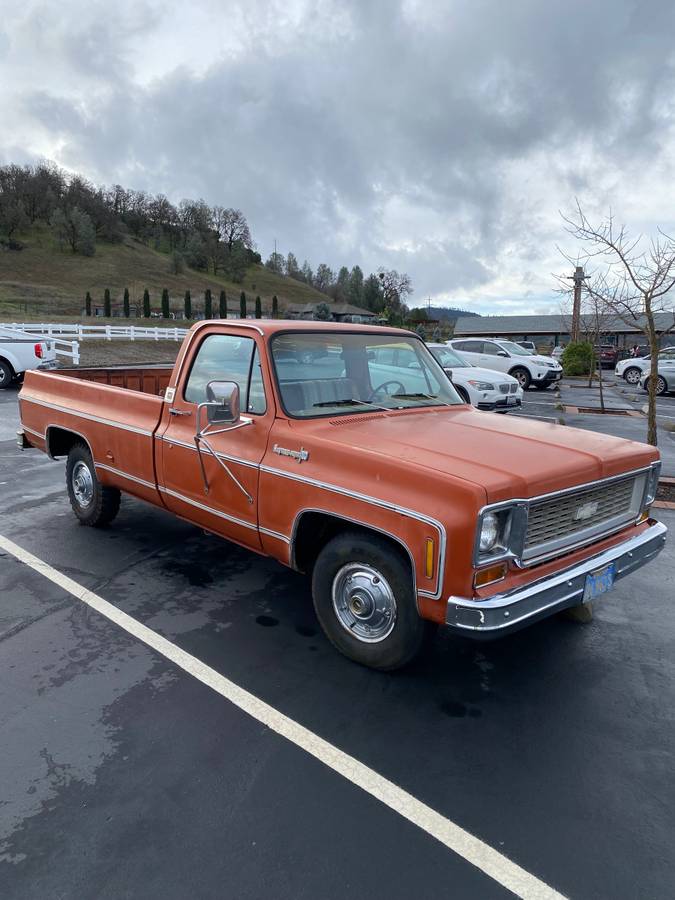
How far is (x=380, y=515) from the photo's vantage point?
3080mm

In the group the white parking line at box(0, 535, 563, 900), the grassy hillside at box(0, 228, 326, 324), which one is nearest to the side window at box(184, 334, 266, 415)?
the white parking line at box(0, 535, 563, 900)

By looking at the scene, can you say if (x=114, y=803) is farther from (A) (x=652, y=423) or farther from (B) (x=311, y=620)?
(A) (x=652, y=423)

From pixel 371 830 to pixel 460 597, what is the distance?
1.01m

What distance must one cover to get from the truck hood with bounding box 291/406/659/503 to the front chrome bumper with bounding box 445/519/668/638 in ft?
1.47

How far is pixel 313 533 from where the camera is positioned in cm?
368

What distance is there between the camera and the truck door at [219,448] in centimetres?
386

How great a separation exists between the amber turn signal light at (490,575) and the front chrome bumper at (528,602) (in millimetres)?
87

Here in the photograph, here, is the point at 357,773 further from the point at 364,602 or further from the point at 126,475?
the point at 126,475

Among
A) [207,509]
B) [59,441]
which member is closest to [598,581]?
[207,509]

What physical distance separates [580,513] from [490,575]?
0.77 meters

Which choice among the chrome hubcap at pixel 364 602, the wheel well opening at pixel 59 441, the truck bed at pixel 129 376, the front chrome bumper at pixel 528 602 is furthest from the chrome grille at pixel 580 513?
the wheel well opening at pixel 59 441

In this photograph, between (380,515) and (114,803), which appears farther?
(380,515)

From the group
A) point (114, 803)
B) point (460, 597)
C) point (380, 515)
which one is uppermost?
point (380, 515)

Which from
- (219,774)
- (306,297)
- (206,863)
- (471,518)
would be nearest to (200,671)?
(219,774)
